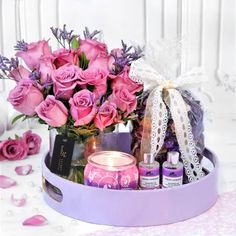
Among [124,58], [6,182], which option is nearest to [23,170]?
[6,182]

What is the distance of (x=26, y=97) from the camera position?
0.91 m

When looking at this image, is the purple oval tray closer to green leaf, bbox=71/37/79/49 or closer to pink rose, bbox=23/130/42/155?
green leaf, bbox=71/37/79/49

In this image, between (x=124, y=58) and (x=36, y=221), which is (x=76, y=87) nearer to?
(x=124, y=58)

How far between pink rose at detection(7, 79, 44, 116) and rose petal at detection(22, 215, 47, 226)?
7.4 inches

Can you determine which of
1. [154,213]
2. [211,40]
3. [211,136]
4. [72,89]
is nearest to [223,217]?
[154,213]

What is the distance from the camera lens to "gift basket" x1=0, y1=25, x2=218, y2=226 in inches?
35.4

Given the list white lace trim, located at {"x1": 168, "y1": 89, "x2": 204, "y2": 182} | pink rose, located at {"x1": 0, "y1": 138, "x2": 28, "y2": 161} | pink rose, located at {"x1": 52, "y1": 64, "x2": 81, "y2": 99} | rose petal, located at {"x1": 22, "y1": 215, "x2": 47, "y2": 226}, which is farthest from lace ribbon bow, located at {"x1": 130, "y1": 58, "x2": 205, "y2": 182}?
pink rose, located at {"x1": 0, "y1": 138, "x2": 28, "y2": 161}

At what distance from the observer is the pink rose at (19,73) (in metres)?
0.97

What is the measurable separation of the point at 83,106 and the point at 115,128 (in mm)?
124

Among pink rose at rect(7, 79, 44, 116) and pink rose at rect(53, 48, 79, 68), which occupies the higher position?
pink rose at rect(53, 48, 79, 68)

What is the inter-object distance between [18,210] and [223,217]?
1.21 feet

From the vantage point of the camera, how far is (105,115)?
91 cm

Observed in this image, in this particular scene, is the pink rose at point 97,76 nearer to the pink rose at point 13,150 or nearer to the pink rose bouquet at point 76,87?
the pink rose bouquet at point 76,87

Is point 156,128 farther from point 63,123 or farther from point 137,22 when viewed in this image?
point 137,22
